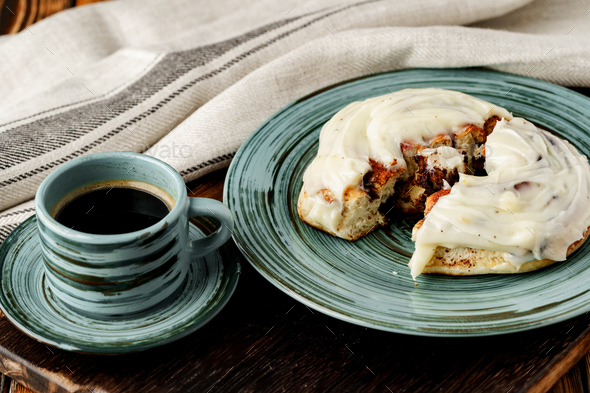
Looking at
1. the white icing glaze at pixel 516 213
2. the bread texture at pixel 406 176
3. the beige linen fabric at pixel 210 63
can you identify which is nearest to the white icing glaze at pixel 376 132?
the bread texture at pixel 406 176

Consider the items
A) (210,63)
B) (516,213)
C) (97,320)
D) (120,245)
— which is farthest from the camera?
(210,63)

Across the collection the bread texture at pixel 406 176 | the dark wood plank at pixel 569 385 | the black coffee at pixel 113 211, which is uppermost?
the black coffee at pixel 113 211

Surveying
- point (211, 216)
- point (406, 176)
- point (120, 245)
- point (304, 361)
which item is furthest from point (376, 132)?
point (120, 245)

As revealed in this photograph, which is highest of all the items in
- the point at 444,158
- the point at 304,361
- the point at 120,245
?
the point at 120,245

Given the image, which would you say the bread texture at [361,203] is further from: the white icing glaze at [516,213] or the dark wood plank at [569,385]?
the dark wood plank at [569,385]

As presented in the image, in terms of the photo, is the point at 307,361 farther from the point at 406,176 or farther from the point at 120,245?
the point at 406,176
